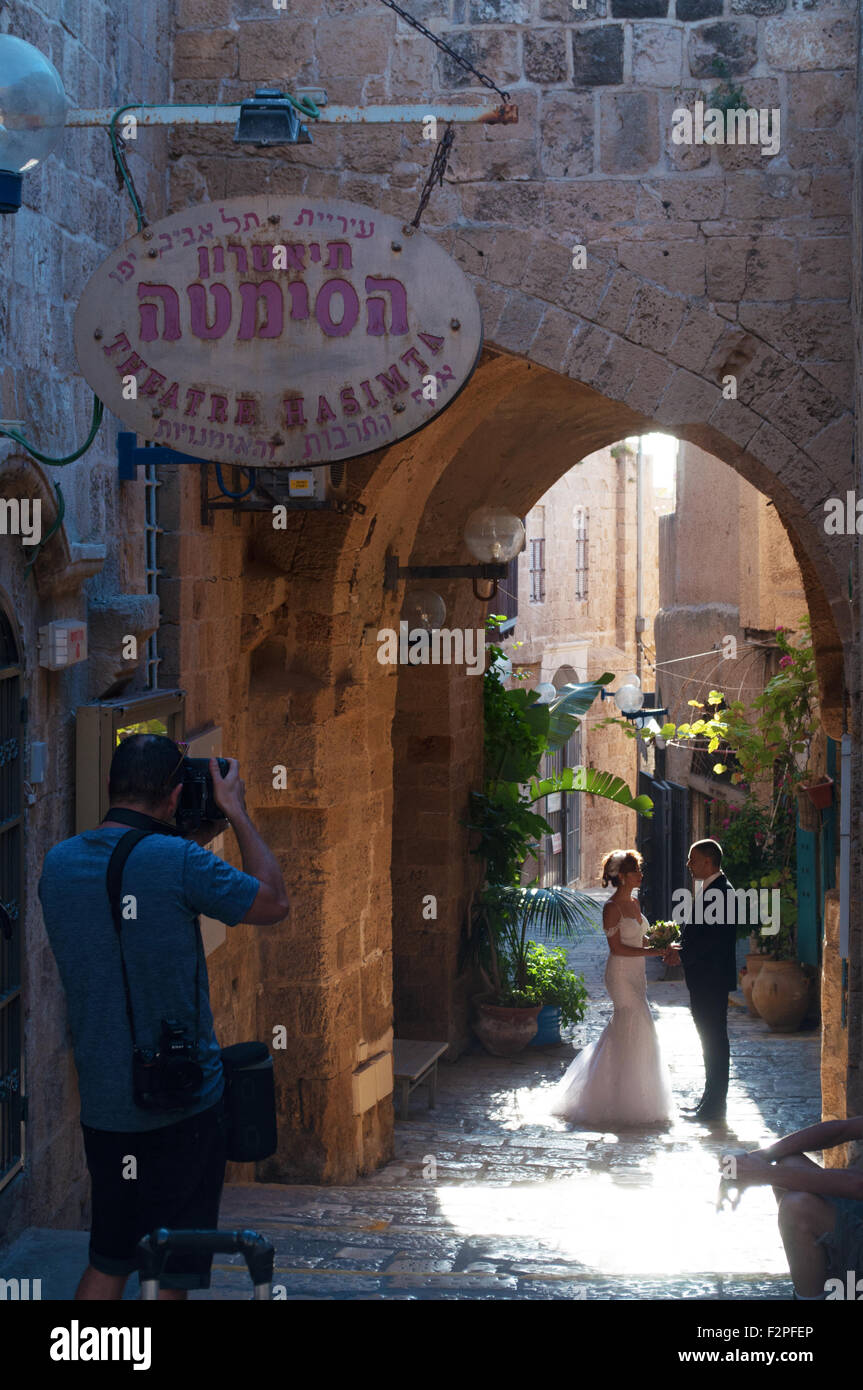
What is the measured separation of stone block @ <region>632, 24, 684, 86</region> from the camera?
5.73 metres

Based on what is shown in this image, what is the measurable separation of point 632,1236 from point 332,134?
416 centimetres

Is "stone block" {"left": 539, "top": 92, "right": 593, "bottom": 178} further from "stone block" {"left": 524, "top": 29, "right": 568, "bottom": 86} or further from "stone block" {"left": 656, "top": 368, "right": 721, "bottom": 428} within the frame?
"stone block" {"left": 656, "top": 368, "right": 721, "bottom": 428}

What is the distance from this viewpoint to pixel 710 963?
26.2 feet

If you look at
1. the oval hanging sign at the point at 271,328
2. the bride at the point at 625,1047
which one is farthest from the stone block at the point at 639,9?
the bride at the point at 625,1047

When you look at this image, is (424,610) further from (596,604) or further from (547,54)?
(596,604)

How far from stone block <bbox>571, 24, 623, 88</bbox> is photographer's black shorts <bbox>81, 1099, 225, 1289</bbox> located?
412 cm

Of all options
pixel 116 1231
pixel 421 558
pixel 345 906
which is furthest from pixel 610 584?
pixel 116 1231

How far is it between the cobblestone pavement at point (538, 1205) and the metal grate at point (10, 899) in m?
0.70

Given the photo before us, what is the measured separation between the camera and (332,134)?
234 inches

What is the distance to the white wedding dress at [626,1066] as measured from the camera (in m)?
8.34

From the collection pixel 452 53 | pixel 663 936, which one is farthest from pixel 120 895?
pixel 663 936

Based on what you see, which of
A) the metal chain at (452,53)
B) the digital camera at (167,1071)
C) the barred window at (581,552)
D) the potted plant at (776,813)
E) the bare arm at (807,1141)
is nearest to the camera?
the digital camera at (167,1071)

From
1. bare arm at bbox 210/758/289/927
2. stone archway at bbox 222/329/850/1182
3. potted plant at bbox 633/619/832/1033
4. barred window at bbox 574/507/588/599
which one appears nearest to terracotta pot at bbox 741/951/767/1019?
potted plant at bbox 633/619/832/1033

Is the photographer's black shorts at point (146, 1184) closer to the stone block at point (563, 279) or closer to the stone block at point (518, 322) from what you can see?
the stone block at point (518, 322)
